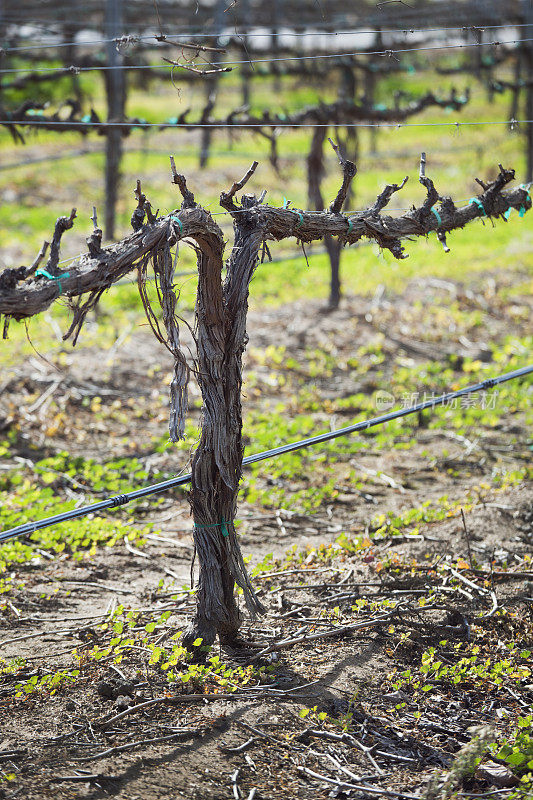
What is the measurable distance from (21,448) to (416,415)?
3.39 meters

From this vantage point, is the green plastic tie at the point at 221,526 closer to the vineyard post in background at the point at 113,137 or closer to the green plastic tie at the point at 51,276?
the green plastic tie at the point at 51,276

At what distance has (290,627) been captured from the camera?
4105mm

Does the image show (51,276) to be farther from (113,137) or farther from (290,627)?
(113,137)

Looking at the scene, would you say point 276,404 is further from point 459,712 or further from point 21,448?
point 459,712

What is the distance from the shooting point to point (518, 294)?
36.0 feet

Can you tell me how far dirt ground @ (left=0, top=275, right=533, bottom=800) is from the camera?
3.11 m

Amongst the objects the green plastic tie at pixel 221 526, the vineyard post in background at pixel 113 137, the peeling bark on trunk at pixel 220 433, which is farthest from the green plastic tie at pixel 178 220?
the vineyard post in background at pixel 113 137

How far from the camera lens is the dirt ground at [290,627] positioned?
3.11 m


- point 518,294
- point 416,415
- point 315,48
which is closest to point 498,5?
point 315,48
